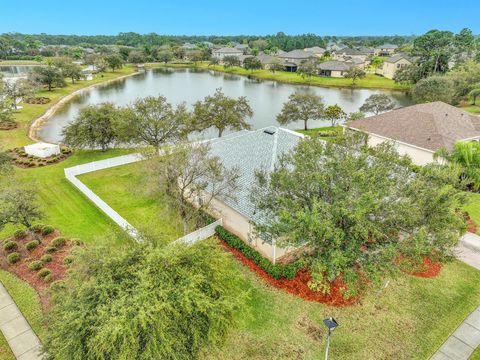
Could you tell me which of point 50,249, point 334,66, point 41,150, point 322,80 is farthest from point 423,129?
point 334,66

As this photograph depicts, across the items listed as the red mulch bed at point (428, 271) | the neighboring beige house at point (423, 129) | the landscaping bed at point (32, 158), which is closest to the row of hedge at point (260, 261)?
the red mulch bed at point (428, 271)


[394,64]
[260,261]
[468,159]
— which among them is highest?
[394,64]

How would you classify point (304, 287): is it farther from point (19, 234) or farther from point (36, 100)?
point (36, 100)

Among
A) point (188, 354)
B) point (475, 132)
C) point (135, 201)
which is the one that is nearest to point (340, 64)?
point (475, 132)

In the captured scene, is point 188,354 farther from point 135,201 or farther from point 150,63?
point 150,63

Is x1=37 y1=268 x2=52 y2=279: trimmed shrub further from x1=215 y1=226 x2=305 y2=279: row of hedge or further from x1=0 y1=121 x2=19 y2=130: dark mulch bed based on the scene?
x1=0 y1=121 x2=19 y2=130: dark mulch bed

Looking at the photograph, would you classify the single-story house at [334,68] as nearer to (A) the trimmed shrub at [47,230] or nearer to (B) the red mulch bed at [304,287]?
(B) the red mulch bed at [304,287]
